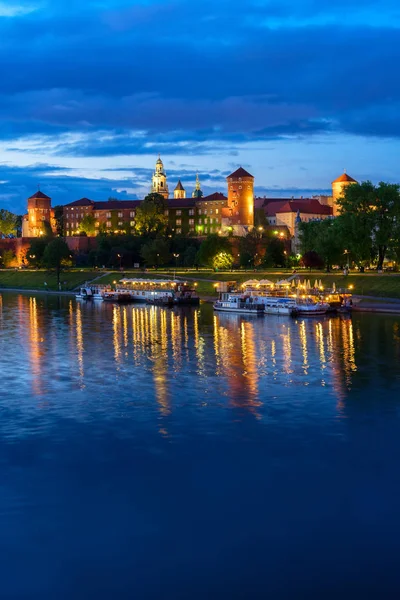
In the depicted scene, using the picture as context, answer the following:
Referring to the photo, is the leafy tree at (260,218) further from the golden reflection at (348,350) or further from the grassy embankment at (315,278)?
the golden reflection at (348,350)

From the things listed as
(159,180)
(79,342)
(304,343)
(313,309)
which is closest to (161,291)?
(313,309)

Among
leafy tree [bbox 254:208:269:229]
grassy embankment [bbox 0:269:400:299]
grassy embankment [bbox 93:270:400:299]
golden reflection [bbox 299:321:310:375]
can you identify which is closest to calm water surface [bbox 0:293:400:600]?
golden reflection [bbox 299:321:310:375]

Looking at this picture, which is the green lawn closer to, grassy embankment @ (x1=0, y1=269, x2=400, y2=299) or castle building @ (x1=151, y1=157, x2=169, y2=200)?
grassy embankment @ (x1=0, y1=269, x2=400, y2=299)

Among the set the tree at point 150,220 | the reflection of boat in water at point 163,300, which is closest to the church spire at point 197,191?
the tree at point 150,220

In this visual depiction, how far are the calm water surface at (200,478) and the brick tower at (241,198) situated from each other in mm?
99064

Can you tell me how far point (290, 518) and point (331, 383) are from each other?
1287 centimetres

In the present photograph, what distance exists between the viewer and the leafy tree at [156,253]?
101 metres

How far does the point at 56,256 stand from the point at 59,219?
58.0 metres

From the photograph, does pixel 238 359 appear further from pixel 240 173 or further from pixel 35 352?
pixel 240 173

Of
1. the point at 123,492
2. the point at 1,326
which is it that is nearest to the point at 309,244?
the point at 1,326

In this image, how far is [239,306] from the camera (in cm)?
6038

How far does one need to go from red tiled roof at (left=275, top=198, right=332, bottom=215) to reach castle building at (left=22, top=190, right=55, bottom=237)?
43.6m

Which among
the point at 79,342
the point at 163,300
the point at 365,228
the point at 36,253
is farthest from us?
the point at 36,253

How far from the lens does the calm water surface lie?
13.3 metres
